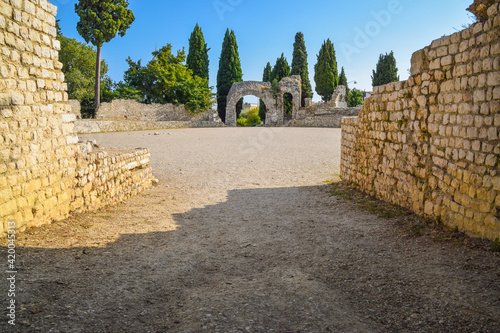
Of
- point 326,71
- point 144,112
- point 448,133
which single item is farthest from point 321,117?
point 448,133

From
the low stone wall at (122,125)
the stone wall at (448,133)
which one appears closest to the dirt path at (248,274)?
the stone wall at (448,133)

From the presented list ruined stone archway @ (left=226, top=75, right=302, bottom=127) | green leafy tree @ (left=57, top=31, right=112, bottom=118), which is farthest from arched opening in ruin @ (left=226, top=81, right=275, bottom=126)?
green leafy tree @ (left=57, top=31, right=112, bottom=118)

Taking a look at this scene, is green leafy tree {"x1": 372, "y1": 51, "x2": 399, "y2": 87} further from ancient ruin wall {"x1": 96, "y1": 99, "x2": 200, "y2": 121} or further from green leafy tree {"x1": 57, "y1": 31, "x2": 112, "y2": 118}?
green leafy tree {"x1": 57, "y1": 31, "x2": 112, "y2": 118}

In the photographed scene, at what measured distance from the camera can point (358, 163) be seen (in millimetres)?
7402

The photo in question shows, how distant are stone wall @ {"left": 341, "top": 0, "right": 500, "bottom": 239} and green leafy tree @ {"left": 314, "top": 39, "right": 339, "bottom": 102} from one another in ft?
121

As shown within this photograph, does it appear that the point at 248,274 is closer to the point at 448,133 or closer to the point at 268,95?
the point at 448,133

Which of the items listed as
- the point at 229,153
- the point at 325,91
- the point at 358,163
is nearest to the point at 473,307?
Result: the point at 358,163

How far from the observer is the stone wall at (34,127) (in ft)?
12.8

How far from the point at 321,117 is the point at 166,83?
14900 millimetres

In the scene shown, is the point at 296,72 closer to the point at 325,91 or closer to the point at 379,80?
the point at 325,91

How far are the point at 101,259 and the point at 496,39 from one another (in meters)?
4.68

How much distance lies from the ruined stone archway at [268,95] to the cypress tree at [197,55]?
4.98 metres

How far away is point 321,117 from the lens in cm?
3262

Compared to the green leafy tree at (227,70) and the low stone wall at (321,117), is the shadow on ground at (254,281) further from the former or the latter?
the green leafy tree at (227,70)
